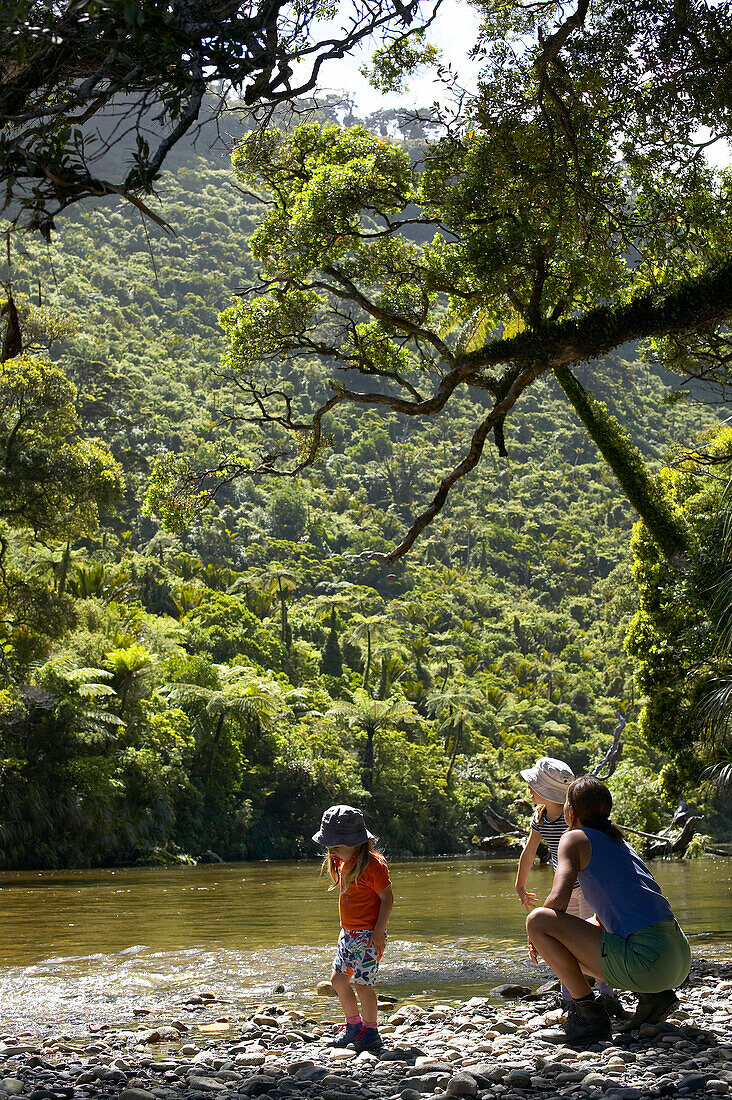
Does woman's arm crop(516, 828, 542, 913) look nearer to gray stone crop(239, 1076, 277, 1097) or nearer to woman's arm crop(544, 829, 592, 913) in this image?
woman's arm crop(544, 829, 592, 913)

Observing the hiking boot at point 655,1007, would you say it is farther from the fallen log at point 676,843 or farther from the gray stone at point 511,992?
the fallen log at point 676,843

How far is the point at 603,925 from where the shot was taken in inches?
173

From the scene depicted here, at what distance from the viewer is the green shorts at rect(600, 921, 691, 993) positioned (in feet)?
13.9

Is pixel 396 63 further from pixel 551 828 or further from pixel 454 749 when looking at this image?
pixel 454 749

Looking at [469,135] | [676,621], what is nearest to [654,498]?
[676,621]

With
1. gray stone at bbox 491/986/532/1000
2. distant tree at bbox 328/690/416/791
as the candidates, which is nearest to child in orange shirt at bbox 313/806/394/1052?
gray stone at bbox 491/986/532/1000

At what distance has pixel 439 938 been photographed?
10.4 m

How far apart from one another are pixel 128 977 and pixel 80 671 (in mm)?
17458

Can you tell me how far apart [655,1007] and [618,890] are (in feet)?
2.47

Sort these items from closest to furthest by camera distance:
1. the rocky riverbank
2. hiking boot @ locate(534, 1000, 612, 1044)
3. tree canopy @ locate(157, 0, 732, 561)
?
the rocky riverbank
hiking boot @ locate(534, 1000, 612, 1044)
tree canopy @ locate(157, 0, 732, 561)

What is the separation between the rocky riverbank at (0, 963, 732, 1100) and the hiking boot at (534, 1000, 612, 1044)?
0.06 meters

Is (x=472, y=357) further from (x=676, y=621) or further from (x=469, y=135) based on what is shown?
(x=676, y=621)

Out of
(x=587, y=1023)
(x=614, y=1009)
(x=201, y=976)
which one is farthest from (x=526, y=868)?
(x=201, y=976)

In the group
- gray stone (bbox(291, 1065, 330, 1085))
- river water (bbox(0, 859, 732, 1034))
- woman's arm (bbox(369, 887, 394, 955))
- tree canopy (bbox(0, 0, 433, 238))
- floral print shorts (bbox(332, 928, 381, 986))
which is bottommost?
river water (bbox(0, 859, 732, 1034))
